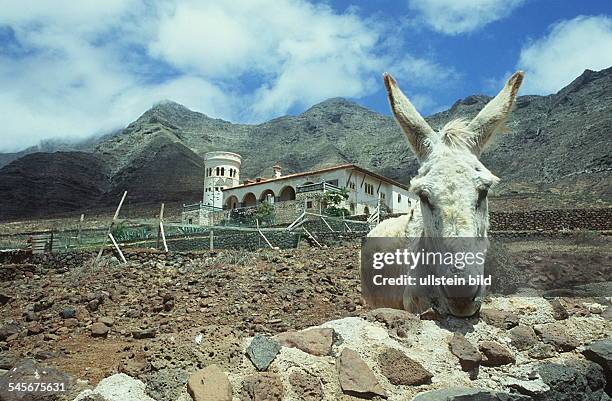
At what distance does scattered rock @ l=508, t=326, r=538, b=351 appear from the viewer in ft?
10.2

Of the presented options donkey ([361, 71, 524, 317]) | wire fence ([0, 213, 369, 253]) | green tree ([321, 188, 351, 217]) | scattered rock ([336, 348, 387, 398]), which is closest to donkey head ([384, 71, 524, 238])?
donkey ([361, 71, 524, 317])

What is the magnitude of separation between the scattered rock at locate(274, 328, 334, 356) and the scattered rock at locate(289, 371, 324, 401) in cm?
22

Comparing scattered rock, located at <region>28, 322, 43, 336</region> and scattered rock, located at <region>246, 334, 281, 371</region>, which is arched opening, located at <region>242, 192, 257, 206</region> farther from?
scattered rock, located at <region>246, 334, 281, 371</region>

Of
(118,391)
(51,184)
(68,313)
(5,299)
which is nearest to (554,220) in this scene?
(68,313)

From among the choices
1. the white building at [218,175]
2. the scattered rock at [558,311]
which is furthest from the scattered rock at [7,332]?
the white building at [218,175]

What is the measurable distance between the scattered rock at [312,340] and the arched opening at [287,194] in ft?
152

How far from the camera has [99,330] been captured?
23.0 ft

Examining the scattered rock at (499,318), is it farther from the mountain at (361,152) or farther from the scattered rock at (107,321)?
the mountain at (361,152)

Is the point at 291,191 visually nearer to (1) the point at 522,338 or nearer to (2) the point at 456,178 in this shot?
(2) the point at 456,178

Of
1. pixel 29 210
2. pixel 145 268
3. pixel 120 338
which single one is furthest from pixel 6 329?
pixel 29 210

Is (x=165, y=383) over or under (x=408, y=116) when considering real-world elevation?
under

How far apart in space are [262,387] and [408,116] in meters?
2.48

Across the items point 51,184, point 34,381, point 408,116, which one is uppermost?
point 51,184

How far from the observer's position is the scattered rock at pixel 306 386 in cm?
253
